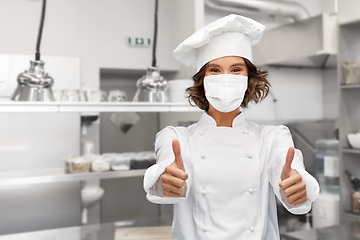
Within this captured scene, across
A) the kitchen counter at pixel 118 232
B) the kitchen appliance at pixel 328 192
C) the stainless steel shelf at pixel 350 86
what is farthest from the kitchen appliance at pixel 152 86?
the kitchen appliance at pixel 328 192

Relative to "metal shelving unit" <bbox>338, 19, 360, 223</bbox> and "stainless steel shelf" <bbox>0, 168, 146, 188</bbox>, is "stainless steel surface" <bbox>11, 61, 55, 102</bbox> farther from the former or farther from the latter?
"metal shelving unit" <bbox>338, 19, 360, 223</bbox>

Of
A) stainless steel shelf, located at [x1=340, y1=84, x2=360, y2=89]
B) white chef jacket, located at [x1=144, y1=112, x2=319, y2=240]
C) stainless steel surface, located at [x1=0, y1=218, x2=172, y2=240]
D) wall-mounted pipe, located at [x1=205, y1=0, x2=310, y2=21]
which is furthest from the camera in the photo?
wall-mounted pipe, located at [x1=205, y1=0, x2=310, y2=21]

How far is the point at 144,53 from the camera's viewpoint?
3.22 meters

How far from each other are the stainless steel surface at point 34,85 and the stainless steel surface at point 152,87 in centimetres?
43

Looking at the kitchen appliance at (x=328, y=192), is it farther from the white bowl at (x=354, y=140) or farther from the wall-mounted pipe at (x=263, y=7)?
the wall-mounted pipe at (x=263, y=7)

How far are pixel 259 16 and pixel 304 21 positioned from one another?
20.5 inches

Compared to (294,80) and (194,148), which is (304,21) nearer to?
(294,80)

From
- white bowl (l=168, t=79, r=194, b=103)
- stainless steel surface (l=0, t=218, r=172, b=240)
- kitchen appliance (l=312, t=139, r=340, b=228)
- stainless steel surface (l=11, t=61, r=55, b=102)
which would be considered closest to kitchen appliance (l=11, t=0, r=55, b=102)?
stainless steel surface (l=11, t=61, r=55, b=102)

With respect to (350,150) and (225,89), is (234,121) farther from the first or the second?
(350,150)

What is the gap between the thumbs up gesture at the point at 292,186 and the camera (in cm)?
68

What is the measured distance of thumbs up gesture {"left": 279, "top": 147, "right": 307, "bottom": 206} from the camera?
0.68 meters

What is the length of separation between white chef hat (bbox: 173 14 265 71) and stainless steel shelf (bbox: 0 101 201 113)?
759 millimetres

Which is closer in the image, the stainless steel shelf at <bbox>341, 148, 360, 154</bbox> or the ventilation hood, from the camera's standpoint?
the stainless steel shelf at <bbox>341, 148, 360, 154</bbox>

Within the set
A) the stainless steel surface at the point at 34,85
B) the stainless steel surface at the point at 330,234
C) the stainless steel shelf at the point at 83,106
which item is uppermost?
the stainless steel surface at the point at 34,85
